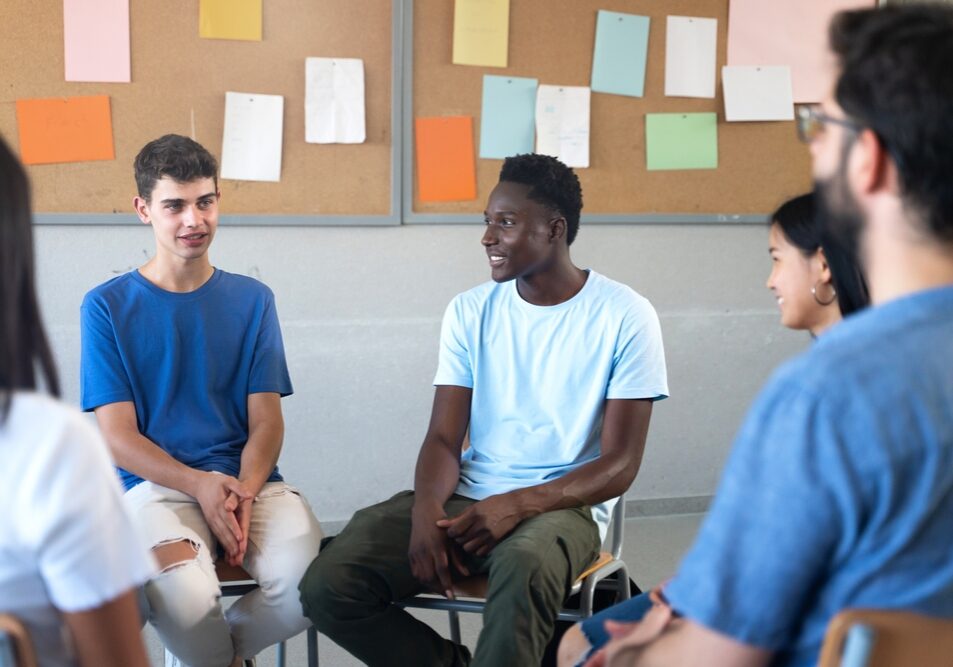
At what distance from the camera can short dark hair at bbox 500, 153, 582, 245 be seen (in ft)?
7.66

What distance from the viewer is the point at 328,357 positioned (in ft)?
10.8

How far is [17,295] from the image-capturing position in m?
0.94

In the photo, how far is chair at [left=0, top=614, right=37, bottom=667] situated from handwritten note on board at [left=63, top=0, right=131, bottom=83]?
91.7 inches

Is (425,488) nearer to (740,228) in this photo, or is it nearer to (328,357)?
(328,357)

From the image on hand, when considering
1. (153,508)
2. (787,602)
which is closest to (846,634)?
(787,602)

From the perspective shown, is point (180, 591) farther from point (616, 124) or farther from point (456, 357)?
point (616, 124)

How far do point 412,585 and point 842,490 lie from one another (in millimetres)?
1238

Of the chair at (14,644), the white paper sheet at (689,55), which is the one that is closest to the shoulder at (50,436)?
the chair at (14,644)

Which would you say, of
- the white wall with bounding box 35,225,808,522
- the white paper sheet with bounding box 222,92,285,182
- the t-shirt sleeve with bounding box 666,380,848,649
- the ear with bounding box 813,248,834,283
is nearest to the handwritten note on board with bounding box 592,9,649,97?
the white wall with bounding box 35,225,808,522

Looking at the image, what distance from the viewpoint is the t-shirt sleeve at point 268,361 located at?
2.18 metres

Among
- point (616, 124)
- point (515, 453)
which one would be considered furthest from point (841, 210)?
point (616, 124)

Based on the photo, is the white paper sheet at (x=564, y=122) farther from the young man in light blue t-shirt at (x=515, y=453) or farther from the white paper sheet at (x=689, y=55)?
the young man in light blue t-shirt at (x=515, y=453)

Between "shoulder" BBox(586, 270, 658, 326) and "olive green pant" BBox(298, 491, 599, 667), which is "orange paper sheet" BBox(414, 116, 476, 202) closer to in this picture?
"shoulder" BBox(586, 270, 658, 326)

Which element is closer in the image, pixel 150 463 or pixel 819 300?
pixel 819 300
